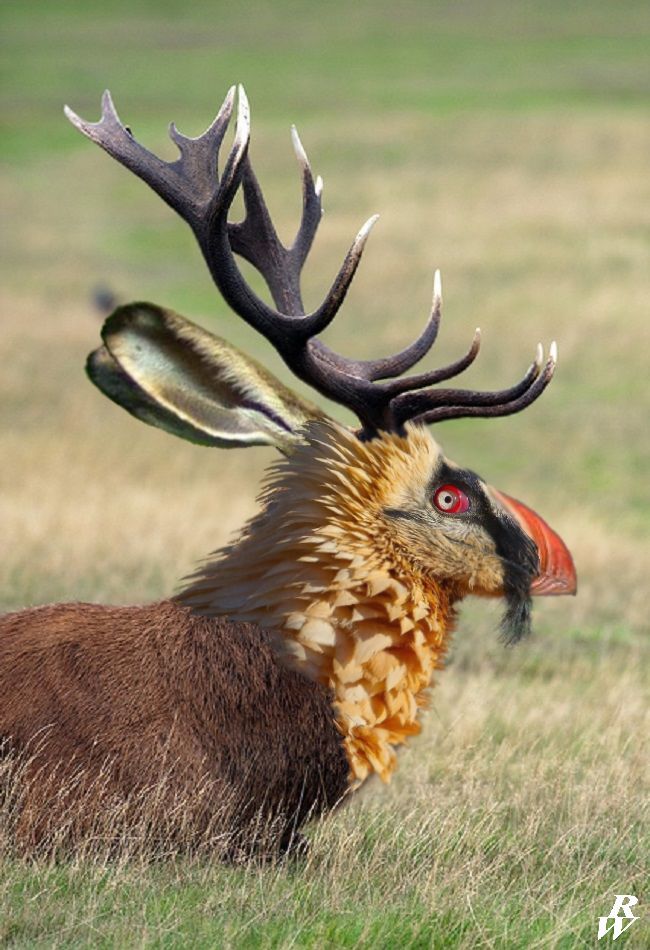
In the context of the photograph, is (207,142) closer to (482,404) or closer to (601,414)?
(482,404)

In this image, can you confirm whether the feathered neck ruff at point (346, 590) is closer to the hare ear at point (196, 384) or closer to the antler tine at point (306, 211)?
the hare ear at point (196, 384)

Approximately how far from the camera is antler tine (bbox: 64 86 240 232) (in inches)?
216

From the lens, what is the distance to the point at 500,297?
29906mm

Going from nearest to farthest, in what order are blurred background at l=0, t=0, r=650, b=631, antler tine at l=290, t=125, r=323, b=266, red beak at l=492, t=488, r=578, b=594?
red beak at l=492, t=488, r=578, b=594 → antler tine at l=290, t=125, r=323, b=266 → blurred background at l=0, t=0, r=650, b=631

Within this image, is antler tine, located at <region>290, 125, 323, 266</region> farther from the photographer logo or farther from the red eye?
the photographer logo

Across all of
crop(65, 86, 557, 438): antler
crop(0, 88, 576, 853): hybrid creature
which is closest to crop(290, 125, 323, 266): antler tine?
crop(65, 86, 557, 438): antler

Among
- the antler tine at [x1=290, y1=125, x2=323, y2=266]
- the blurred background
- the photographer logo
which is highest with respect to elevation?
the blurred background

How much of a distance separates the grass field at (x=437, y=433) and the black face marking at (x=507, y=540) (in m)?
0.77

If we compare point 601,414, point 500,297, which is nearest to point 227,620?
point 601,414

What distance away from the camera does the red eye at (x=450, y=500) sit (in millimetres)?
5126

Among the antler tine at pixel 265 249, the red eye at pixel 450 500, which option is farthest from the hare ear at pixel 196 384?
the antler tine at pixel 265 249

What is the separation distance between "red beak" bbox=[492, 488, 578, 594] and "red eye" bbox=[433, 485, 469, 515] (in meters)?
0.14

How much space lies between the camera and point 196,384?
17.3ft

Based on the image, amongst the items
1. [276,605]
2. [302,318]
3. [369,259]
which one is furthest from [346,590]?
[369,259]
